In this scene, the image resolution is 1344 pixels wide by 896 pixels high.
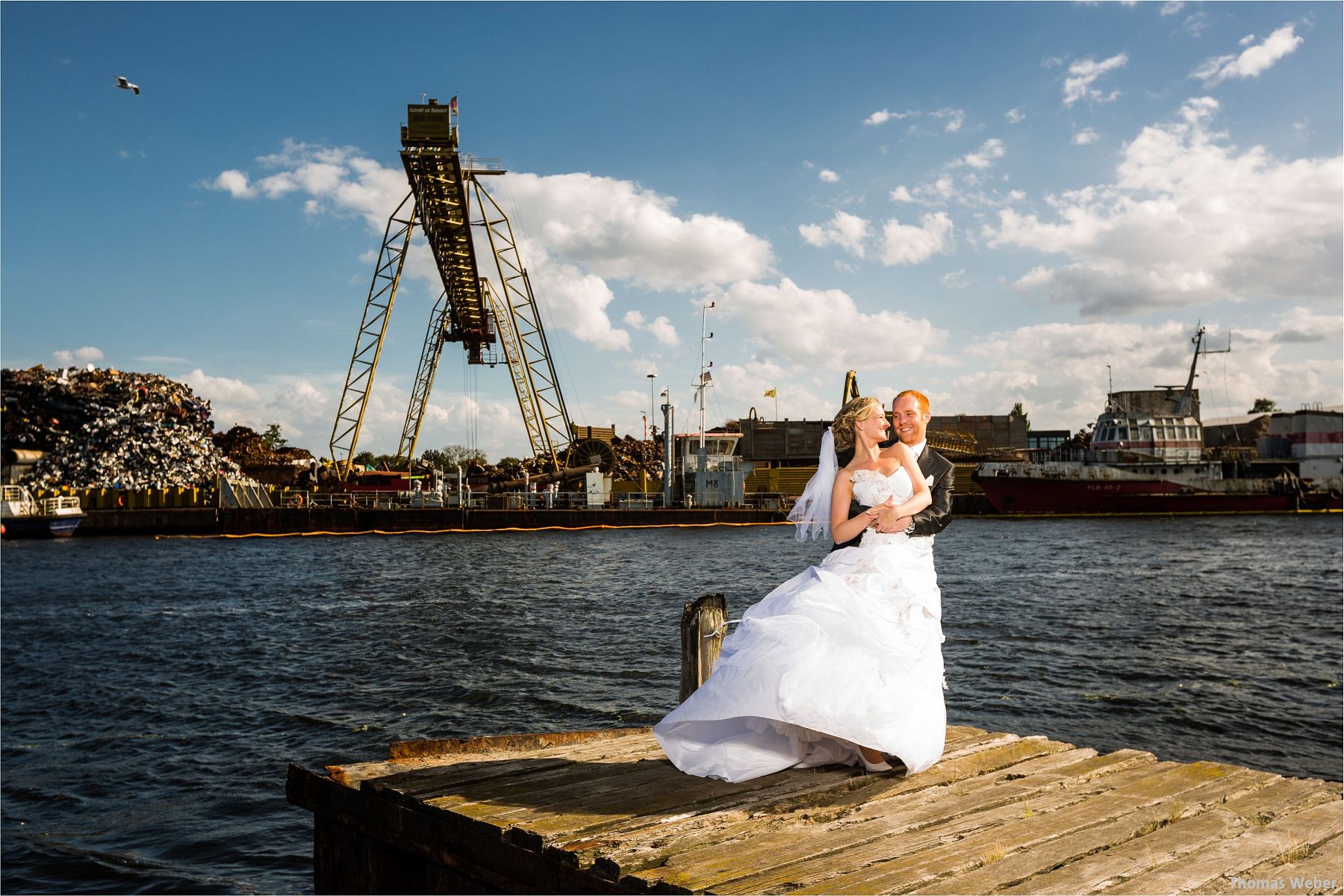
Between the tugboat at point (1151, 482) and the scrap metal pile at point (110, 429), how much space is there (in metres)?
50.4

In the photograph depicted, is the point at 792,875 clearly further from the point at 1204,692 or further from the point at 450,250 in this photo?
the point at 450,250

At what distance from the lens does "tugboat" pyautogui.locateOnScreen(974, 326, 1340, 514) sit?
52062 mm

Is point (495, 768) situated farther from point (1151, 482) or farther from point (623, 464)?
point (623, 464)

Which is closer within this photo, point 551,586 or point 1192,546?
point 551,586

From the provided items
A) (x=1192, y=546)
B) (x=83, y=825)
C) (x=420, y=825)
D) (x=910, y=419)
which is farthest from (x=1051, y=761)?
(x=1192, y=546)

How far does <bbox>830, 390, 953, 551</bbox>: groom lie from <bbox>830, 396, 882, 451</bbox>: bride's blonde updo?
82 mm

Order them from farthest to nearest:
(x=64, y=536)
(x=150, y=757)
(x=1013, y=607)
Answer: (x=64, y=536) → (x=1013, y=607) → (x=150, y=757)

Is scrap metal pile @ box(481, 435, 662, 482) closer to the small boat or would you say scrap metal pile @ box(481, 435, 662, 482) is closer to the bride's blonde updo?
the small boat

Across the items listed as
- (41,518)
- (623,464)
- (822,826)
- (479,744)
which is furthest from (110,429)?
(822,826)

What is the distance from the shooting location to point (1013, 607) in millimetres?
18719

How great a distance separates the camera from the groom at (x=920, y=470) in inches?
158

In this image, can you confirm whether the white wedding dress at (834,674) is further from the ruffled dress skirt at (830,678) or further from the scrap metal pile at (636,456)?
the scrap metal pile at (636,456)

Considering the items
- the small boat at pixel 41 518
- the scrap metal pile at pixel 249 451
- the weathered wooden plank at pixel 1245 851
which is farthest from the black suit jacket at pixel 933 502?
the scrap metal pile at pixel 249 451

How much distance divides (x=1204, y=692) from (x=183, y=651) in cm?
1587
